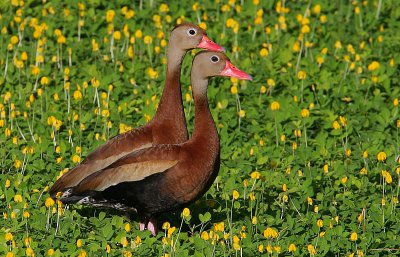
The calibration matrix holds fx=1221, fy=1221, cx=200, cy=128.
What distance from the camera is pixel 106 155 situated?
8445 mm

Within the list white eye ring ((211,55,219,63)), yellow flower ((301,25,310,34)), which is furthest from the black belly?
yellow flower ((301,25,310,34))

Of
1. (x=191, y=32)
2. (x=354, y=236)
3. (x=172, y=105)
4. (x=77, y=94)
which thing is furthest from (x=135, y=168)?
(x=77, y=94)

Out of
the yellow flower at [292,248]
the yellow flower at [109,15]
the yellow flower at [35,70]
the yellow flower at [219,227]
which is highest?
the yellow flower at [109,15]

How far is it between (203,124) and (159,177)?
0.47 m

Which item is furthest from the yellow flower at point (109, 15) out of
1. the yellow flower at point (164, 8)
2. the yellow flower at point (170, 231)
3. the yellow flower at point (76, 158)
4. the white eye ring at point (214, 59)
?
the yellow flower at point (170, 231)

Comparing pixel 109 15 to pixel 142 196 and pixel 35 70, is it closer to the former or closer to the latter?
pixel 35 70

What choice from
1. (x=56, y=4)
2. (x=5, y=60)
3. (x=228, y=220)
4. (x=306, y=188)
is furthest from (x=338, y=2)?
(x=228, y=220)

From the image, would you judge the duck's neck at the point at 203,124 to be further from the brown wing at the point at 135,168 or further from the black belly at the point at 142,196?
the black belly at the point at 142,196

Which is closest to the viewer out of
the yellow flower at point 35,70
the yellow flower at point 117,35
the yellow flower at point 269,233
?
the yellow flower at point 269,233

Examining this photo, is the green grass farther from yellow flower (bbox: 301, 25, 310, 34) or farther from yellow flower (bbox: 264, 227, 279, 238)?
yellow flower (bbox: 301, 25, 310, 34)

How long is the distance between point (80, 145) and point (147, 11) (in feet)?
11.1

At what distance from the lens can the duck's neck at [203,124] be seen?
8039mm

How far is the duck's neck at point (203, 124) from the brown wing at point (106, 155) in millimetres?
502

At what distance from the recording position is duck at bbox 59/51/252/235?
313 inches
